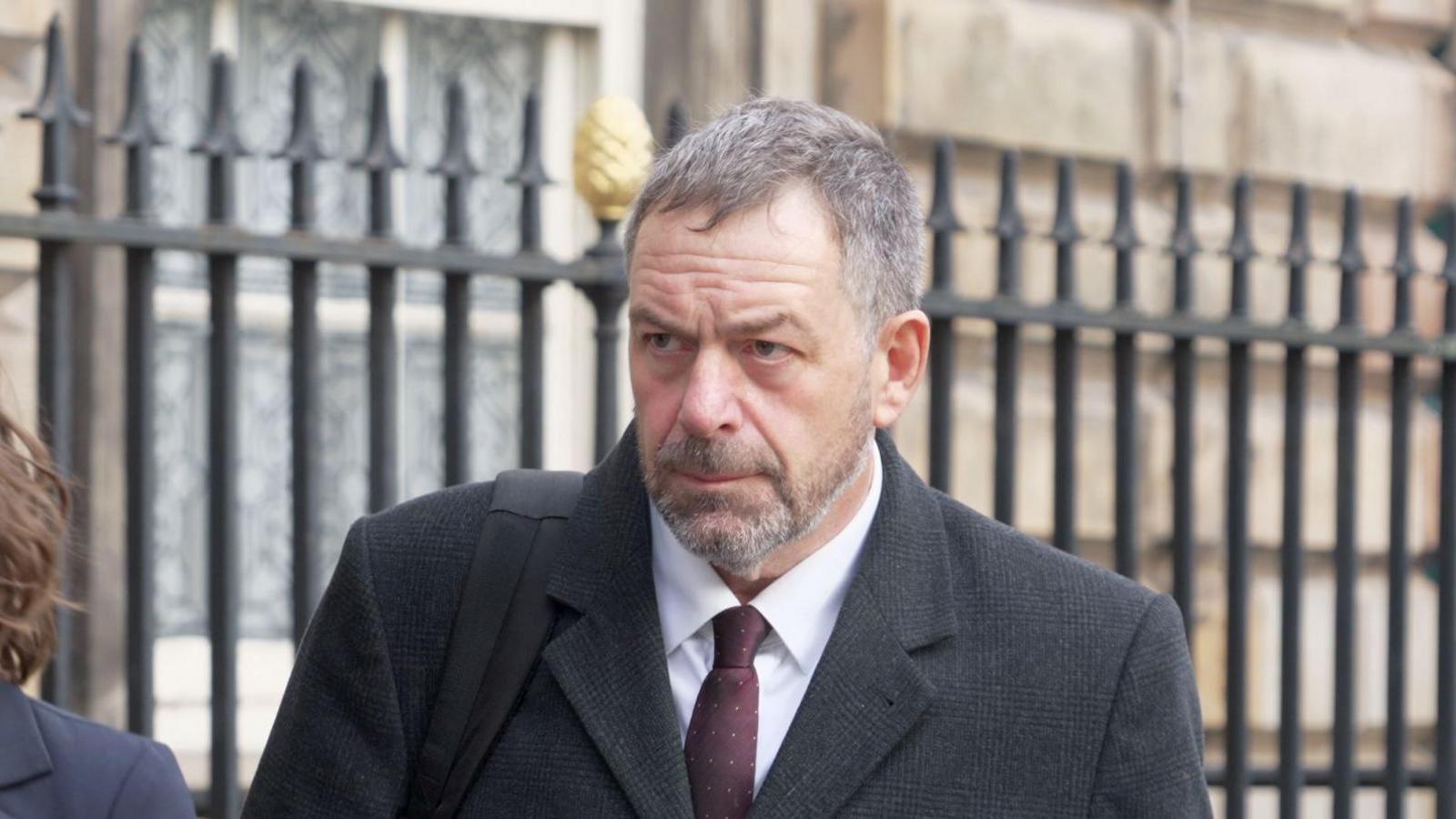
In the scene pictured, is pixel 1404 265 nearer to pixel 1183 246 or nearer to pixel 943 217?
pixel 1183 246

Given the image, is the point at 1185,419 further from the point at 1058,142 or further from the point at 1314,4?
the point at 1314,4

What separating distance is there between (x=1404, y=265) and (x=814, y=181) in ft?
8.61

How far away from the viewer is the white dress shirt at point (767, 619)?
2.51m

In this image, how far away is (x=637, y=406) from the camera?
247 cm

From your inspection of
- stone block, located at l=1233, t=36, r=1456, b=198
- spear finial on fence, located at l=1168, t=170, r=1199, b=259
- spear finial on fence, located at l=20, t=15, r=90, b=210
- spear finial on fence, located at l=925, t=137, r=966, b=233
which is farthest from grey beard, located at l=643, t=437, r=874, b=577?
stone block, located at l=1233, t=36, r=1456, b=198

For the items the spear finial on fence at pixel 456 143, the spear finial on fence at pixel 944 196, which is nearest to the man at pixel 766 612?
the spear finial on fence at pixel 456 143

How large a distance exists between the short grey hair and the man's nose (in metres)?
0.16

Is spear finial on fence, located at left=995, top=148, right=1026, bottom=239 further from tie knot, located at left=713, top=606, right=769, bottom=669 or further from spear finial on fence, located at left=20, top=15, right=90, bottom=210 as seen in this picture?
tie knot, located at left=713, top=606, right=769, bottom=669

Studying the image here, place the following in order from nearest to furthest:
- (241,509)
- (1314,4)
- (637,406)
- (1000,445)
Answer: (637,406), (1000,445), (241,509), (1314,4)

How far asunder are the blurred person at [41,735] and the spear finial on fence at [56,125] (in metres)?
1.51

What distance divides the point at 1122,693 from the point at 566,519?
26.5 inches

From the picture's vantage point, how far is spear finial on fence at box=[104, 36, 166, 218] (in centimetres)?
374

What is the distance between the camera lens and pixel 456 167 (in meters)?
3.98

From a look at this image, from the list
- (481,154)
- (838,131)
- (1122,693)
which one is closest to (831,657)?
(1122,693)
